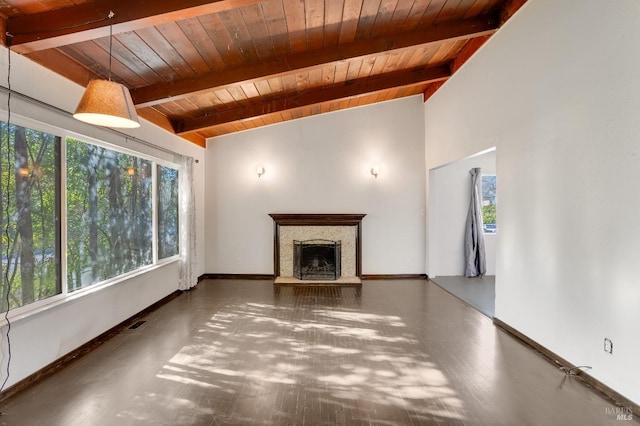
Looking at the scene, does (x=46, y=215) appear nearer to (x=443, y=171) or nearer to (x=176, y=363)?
(x=176, y=363)

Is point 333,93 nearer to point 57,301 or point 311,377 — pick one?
point 311,377

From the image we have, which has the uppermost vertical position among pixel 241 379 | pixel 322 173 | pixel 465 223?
pixel 322 173

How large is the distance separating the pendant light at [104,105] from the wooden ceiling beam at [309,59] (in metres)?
1.94

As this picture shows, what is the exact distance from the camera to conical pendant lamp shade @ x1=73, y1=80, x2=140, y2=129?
1.87m

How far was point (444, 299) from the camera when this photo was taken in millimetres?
4969

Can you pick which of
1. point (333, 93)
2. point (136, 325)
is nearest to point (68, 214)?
point (136, 325)

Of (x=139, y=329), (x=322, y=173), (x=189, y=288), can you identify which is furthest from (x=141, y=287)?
(x=322, y=173)

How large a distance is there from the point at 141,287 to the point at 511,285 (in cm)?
449

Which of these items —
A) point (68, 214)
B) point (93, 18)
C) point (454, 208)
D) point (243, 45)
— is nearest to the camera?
point (93, 18)

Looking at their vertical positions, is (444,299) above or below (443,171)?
below

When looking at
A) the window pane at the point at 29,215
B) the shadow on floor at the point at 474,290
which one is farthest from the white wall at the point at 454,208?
the window pane at the point at 29,215

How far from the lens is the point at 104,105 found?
1.88m

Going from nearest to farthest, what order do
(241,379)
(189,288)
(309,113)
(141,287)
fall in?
(241,379)
(141,287)
(189,288)
(309,113)

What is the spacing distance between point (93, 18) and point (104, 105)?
967 mm
